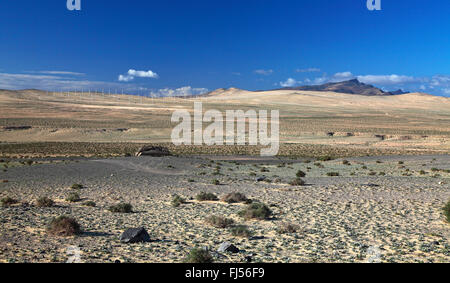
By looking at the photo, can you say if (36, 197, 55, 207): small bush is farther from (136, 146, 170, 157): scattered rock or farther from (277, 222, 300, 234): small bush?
(136, 146, 170, 157): scattered rock

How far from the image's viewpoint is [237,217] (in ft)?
49.2

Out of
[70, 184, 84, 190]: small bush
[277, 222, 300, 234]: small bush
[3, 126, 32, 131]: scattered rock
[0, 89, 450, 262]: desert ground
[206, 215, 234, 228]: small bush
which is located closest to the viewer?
[0, 89, 450, 262]: desert ground

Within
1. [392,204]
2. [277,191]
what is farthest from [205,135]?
[392,204]

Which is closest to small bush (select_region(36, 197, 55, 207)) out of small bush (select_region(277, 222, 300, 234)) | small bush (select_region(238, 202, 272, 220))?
small bush (select_region(238, 202, 272, 220))

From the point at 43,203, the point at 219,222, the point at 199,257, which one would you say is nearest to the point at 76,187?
the point at 43,203

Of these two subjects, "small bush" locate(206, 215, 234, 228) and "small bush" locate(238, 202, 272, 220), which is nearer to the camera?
"small bush" locate(206, 215, 234, 228)

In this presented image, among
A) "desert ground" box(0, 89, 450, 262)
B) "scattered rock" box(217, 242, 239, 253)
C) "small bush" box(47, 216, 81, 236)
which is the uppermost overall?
"small bush" box(47, 216, 81, 236)

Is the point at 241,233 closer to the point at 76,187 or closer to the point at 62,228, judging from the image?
the point at 62,228

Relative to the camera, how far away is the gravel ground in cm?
1003

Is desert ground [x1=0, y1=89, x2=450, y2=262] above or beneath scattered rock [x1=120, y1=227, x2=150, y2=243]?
beneath

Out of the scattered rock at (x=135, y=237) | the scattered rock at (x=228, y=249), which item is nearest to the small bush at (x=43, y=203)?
the scattered rock at (x=135, y=237)

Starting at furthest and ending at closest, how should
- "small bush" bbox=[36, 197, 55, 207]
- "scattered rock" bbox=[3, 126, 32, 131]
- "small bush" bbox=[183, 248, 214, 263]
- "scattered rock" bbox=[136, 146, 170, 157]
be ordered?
"scattered rock" bbox=[3, 126, 32, 131] < "scattered rock" bbox=[136, 146, 170, 157] < "small bush" bbox=[36, 197, 55, 207] < "small bush" bbox=[183, 248, 214, 263]
